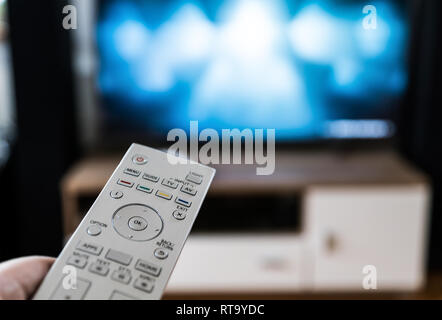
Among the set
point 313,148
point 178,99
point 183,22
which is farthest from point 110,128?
point 313,148

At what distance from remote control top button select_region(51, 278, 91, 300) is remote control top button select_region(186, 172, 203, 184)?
0.46ft

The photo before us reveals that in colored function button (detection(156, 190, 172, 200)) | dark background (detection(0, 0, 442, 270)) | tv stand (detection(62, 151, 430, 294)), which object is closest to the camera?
colored function button (detection(156, 190, 172, 200))

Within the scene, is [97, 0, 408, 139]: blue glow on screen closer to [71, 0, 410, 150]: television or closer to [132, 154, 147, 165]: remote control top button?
[71, 0, 410, 150]: television

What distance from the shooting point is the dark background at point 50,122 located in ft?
5.46

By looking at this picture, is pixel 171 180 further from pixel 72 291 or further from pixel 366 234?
pixel 366 234

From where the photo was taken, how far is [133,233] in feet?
1.50

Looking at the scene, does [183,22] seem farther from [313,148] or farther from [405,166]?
[405,166]

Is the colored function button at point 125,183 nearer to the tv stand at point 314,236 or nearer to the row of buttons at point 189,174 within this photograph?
the row of buttons at point 189,174

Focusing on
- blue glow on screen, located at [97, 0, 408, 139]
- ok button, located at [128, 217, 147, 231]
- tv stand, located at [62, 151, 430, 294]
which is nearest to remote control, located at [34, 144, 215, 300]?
ok button, located at [128, 217, 147, 231]

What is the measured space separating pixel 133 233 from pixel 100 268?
0.04 meters

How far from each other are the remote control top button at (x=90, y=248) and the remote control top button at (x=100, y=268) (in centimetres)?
1

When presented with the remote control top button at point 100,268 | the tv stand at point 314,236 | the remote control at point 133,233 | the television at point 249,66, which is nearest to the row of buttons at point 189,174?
the remote control at point 133,233

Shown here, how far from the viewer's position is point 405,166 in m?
1.71

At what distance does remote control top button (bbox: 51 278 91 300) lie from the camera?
386 mm
